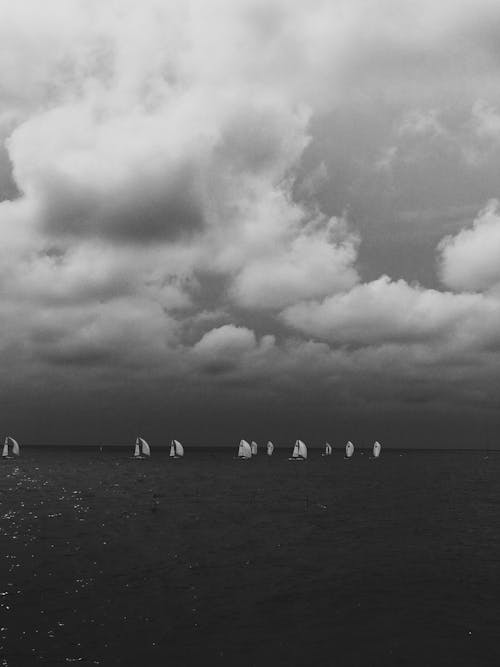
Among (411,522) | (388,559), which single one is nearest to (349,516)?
(411,522)

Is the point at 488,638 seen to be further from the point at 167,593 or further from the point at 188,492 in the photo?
the point at 188,492

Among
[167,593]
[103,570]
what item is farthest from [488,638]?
[103,570]

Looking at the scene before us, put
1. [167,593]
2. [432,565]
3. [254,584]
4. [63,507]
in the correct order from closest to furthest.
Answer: [167,593] < [254,584] < [432,565] < [63,507]

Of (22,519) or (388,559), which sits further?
(22,519)

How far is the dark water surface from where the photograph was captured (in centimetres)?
2491

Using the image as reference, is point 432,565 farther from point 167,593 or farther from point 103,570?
point 103,570

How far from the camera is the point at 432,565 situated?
41469mm

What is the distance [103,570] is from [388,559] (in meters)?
22.2

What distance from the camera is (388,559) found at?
141 feet

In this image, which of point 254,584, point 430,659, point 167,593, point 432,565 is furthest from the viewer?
point 432,565

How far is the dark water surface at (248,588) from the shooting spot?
24906mm

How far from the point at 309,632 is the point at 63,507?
2224 inches

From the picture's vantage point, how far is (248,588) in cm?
3438

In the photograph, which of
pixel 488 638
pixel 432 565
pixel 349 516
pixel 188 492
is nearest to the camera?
pixel 488 638
